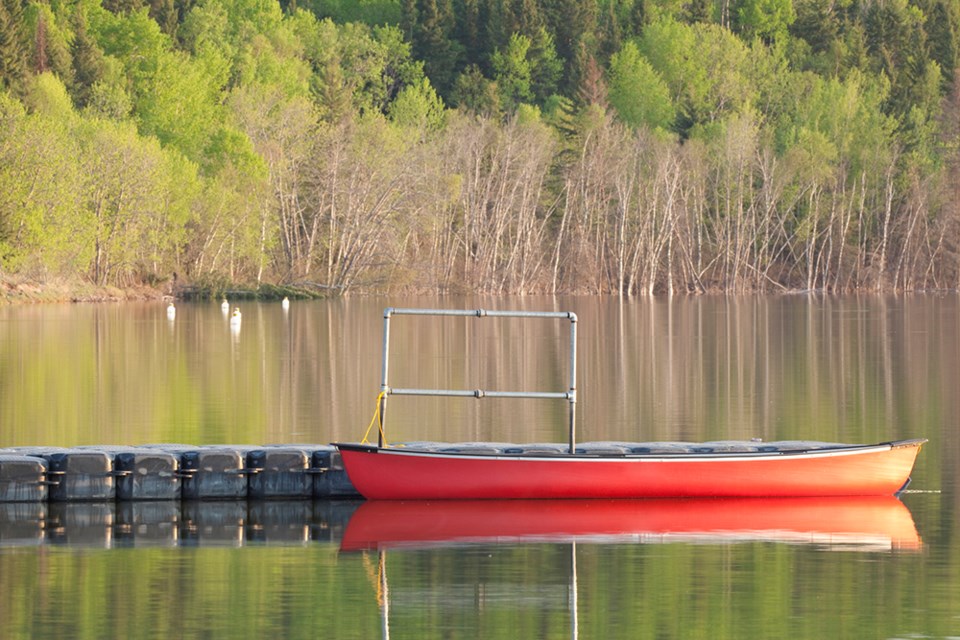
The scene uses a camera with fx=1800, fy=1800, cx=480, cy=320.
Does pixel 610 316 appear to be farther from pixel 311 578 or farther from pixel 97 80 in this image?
pixel 311 578

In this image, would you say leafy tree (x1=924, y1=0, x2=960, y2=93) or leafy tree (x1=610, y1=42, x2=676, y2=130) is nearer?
leafy tree (x1=610, y1=42, x2=676, y2=130)

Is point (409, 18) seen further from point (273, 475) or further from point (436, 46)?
point (273, 475)

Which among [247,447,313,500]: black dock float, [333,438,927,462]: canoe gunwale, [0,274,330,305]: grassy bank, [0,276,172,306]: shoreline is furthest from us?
[0,274,330,305]: grassy bank

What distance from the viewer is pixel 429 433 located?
31.3 metres

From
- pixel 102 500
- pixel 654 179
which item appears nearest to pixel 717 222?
pixel 654 179

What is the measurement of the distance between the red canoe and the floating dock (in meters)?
0.97

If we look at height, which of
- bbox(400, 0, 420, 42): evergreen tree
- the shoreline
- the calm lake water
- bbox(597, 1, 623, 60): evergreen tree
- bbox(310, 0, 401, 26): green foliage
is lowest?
the calm lake water

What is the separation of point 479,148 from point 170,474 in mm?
91316

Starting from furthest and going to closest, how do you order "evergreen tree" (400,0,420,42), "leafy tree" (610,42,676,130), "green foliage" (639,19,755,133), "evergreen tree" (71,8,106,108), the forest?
"evergreen tree" (400,0,420,42) → "leafy tree" (610,42,676,130) → "green foliage" (639,19,755,133) → "evergreen tree" (71,8,106,108) → the forest

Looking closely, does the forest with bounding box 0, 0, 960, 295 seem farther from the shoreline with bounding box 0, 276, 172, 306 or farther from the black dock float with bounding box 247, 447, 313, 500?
the black dock float with bounding box 247, 447, 313, 500

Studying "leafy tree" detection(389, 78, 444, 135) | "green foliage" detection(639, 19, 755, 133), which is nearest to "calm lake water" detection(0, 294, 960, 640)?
"leafy tree" detection(389, 78, 444, 135)

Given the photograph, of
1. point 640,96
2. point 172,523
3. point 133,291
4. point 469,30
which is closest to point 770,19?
point 640,96

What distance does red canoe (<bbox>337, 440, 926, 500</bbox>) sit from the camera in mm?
22125

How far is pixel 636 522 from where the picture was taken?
21.2 meters
